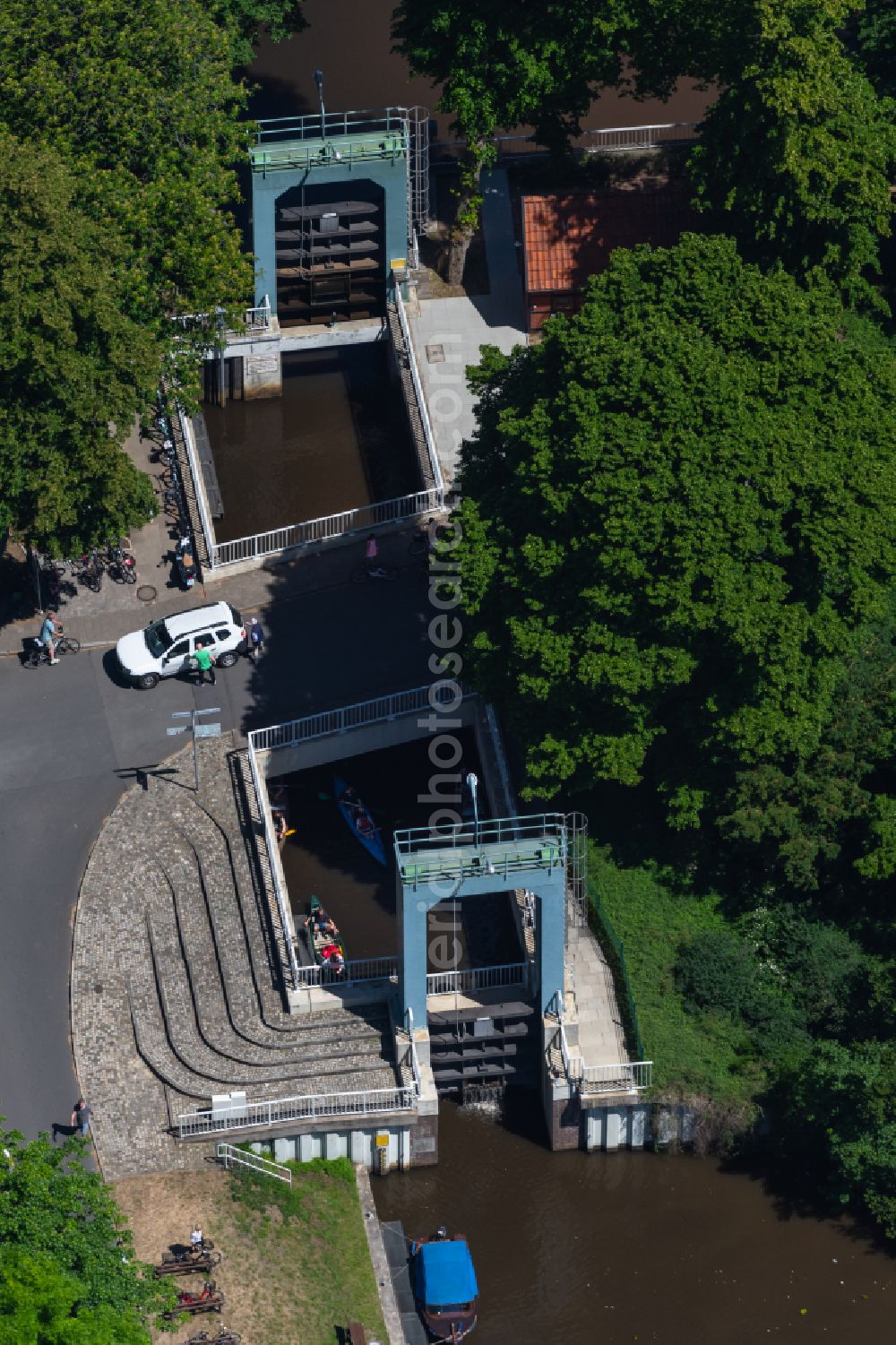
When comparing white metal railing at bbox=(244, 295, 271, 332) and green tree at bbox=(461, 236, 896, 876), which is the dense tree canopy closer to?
white metal railing at bbox=(244, 295, 271, 332)

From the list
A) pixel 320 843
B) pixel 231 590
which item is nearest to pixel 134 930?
pixel 320 843

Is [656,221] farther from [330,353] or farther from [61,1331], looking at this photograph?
[61,1331]

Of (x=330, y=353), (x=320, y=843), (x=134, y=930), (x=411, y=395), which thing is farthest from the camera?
(x=330, y=353)

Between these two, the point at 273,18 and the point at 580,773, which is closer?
the point at 580,773

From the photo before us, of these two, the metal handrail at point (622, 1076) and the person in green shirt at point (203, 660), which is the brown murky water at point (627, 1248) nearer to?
the metal handrail at point (622, 1076)

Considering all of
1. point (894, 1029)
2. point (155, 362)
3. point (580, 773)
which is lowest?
point (894, 1029)

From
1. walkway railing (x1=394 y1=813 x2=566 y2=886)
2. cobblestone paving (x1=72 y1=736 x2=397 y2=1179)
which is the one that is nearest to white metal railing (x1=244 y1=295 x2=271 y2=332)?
cobblestone paving (x1=72 y1=736 x2=397 y2=1179)

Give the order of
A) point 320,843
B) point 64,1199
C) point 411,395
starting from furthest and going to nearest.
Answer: point 411,395 < point 320,843 < point 64,1199
